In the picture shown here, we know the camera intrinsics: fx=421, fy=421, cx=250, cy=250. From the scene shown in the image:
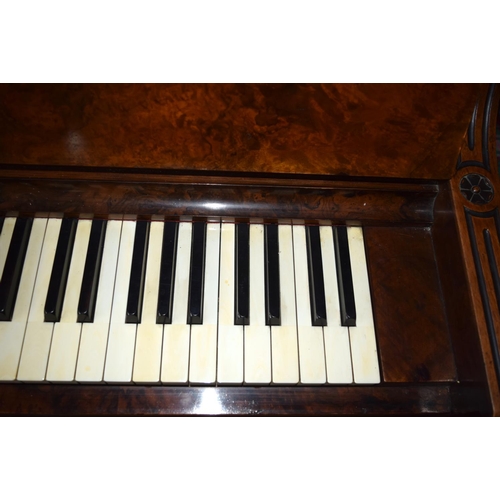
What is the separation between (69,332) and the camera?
1513 millimetres

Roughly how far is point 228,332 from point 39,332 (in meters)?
0.68

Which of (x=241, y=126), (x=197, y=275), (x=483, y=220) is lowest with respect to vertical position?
(x=197, y=275)

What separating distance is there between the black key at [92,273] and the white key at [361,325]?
96 cm

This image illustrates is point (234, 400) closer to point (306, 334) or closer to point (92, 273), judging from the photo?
point (306, 334)

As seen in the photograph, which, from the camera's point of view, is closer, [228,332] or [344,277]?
[228,332]

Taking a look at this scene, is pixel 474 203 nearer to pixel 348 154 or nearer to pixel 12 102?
pixel 348 154

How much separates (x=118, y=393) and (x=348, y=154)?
1202 millimetres

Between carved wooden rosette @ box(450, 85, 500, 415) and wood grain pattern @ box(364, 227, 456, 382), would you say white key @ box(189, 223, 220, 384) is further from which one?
carved wooden rosette @ box(450, 85, 500, 415)

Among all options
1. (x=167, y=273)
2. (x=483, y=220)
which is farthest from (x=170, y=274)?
(x=483, y=220)

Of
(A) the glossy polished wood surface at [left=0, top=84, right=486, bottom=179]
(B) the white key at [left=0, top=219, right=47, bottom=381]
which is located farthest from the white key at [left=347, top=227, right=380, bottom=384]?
(B) the white key at [left=0, top=219, right=47, bottom=381]

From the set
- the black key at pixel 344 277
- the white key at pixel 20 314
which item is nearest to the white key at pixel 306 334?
the black key at pixel 344 277

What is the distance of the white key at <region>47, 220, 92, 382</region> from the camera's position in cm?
146

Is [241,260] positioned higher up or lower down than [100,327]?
higher up

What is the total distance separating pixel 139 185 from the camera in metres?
1.64
